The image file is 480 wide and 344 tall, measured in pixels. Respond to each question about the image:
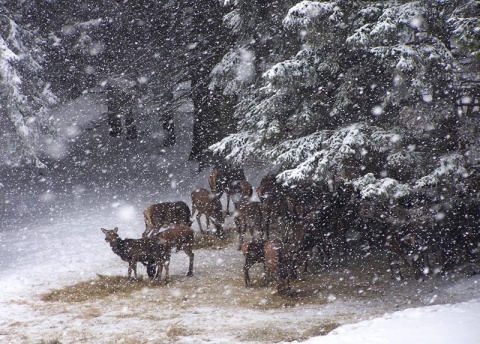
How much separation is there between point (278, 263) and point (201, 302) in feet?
5.09

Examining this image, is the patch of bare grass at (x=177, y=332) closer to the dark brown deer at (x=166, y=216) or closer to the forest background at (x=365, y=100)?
the forest background at (x=365, y=100)

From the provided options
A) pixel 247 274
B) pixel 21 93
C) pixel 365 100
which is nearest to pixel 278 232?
pixel 247 274

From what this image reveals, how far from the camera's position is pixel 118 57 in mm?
18750

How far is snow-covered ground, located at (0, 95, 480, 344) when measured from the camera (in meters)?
6.84

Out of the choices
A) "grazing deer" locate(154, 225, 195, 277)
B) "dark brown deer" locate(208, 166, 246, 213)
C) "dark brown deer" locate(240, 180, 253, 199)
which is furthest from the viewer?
"dark brown deer" locate(208, 166, 246, 213)

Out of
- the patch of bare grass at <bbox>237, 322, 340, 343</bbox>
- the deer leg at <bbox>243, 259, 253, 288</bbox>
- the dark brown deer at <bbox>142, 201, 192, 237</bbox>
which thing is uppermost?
the dark brown deer at <bbox>142, 201, 192, 237</bbox>

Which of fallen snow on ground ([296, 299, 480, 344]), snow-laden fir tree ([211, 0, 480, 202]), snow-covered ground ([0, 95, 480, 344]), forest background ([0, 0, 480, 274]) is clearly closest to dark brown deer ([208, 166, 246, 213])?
forest background ([0, 0, 480, 274])

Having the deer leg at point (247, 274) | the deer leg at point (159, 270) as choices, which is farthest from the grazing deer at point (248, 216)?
the deer leg at point (159, 270)

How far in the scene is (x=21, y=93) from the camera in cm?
1378

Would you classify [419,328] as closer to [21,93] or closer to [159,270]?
[159,270]

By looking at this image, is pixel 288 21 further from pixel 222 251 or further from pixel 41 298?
pixel 41 298

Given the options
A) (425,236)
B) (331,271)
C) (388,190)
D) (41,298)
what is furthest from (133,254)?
(425,236)

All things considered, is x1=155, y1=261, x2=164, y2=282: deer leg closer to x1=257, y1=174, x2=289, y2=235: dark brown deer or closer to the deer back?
the deer back

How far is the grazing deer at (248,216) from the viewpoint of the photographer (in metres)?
11.0
